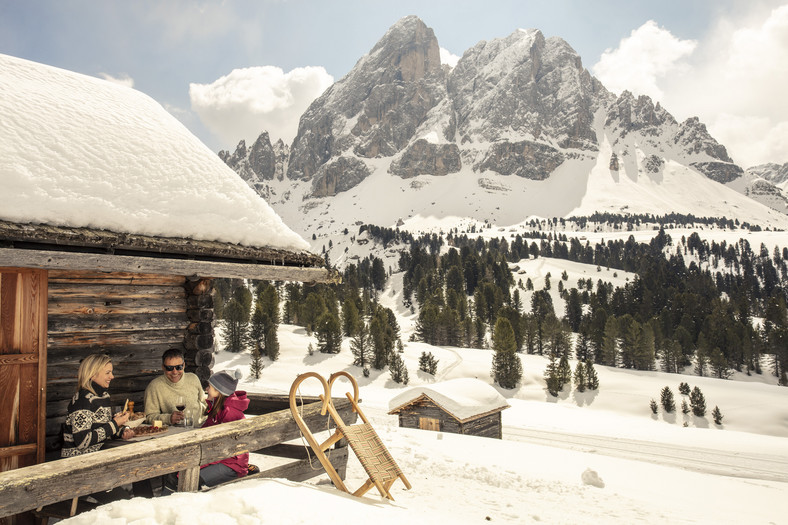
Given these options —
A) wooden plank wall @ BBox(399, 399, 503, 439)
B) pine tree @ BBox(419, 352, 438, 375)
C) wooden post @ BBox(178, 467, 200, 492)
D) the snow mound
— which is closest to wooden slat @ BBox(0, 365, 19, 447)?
wooden post @ BBox(178, 467, 200, 492)

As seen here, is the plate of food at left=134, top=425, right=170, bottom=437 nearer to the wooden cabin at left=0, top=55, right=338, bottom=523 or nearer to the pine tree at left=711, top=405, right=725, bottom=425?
the wooden cabin at left=0, top=55, right=338, bottom=523

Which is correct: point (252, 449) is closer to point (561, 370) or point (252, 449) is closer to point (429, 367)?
point (429, 367)

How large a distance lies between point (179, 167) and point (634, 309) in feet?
356

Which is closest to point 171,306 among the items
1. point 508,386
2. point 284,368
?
point 284,368

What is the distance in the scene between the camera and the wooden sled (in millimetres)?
5770

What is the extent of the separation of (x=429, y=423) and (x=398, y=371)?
3289 centimetres

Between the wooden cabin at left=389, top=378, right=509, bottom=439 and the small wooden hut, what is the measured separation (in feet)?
60.8

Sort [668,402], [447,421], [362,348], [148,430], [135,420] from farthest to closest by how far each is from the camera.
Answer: [362,348] → [668,402] → [447,421] → [135,420] → [148,430]

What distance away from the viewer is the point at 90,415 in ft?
16.6

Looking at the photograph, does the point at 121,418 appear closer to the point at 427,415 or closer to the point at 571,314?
the point at 427,415

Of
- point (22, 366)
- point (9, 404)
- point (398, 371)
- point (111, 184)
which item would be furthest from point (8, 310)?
point (398, 371)

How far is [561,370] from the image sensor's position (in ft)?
199

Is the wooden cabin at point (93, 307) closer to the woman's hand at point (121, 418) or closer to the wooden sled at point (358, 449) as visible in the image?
the woman's hand at point (121, 418)

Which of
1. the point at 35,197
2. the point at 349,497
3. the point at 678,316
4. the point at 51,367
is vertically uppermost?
the point at 35,197
